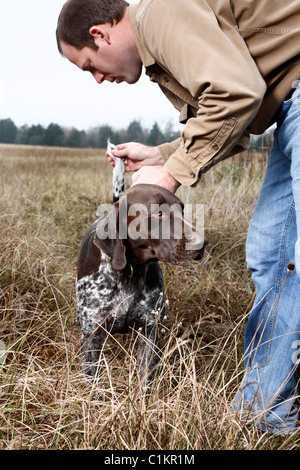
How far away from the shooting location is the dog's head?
2.85 meters

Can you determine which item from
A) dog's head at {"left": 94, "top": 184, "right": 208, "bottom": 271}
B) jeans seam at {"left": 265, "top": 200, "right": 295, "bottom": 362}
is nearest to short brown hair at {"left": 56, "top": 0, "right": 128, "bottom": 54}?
dog's head at {"left": 94, "top": 184, "right": 208, "bottom": 271}

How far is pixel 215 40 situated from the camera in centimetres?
228

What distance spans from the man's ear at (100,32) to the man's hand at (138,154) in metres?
0.61

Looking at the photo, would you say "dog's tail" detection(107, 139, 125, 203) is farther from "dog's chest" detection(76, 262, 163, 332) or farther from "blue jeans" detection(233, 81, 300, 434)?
"blue jeans" detection(233, 81, 300, 434)

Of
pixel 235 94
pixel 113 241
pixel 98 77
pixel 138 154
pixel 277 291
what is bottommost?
pixel 277 291

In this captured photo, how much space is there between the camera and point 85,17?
2785mm

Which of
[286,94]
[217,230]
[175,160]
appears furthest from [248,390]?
[217,230]

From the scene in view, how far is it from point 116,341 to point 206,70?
4.40 ft

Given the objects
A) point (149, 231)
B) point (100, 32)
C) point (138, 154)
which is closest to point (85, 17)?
point (100, 32)

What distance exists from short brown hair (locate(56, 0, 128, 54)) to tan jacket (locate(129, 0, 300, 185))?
11 centimetres

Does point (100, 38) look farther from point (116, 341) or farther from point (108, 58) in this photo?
point (116, 341)

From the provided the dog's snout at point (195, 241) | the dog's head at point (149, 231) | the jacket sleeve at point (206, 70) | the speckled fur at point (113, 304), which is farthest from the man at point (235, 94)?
Result: the speckled fur at point (113, 304)

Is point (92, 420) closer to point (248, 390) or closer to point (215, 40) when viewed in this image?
point (248, 390)

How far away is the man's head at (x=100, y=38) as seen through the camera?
2764 mm
